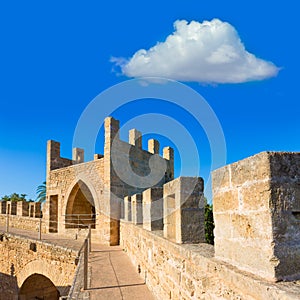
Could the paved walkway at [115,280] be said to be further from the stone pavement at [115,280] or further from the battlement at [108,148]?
the battlement at [108,148]

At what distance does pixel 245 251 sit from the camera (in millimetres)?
2121

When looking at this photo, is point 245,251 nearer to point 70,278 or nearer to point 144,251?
point 144,251

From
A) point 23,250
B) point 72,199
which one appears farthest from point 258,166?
point 72,199

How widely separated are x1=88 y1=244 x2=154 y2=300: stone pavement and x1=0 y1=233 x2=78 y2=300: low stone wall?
1.16m

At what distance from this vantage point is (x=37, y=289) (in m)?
12.7

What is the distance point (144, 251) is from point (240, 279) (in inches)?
165

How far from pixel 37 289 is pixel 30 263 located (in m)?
1.86

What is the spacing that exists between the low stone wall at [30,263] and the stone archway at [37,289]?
23 centimetres

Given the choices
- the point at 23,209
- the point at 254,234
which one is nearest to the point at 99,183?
the point at 23,209

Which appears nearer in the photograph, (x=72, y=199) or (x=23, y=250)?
(x=23, y=250)

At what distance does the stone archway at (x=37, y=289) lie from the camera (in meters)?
12.1

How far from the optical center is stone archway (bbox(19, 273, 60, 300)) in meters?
12.1

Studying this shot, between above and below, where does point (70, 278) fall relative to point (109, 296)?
below

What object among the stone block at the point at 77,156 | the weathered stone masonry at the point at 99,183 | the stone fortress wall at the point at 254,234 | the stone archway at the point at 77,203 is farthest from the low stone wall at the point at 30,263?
the stone fortress wall at the point at 254,234
